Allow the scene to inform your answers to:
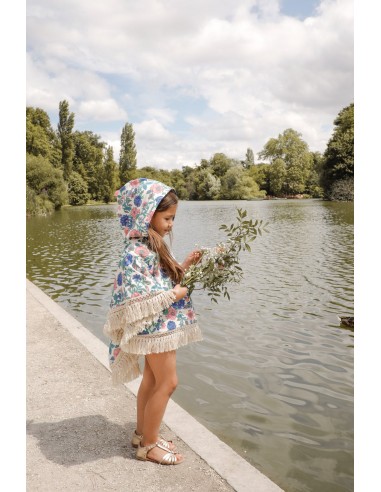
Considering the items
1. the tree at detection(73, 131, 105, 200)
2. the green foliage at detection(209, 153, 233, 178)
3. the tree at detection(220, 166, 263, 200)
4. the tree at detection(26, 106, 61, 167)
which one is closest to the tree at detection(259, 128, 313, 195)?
the tree at detection(220, 166, 263, 200)

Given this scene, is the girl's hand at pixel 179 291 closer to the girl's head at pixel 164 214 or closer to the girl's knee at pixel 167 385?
the girl's head at pixel 164 214

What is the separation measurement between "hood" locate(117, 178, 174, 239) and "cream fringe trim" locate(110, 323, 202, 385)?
63 centimetres

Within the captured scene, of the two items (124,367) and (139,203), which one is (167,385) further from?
(139,203)

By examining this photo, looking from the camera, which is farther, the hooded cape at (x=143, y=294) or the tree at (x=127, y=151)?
the tree at (x=127, y=151)

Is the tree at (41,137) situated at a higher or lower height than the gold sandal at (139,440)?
higher

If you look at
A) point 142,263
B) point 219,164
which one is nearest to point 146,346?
point 142,263

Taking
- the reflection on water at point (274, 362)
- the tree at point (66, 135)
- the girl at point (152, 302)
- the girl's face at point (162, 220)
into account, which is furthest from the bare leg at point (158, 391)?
the tree at point (66, 135)

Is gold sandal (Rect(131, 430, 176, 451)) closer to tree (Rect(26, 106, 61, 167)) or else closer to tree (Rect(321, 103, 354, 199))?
tree (Rect(321, 103, 354, 199))

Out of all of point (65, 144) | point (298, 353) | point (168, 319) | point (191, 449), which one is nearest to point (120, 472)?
point (191, 449)

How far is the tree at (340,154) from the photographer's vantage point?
52.2 m

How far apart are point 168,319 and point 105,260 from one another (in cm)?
1163

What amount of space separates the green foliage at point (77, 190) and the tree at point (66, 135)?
1.05 metres

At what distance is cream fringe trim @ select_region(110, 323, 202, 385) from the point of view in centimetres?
296
